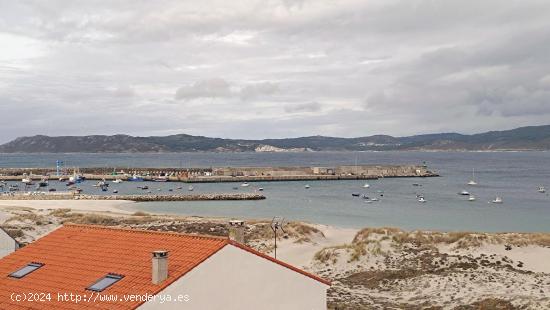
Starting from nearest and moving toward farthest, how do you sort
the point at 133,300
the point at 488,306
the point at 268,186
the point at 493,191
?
the point at 133,300
the point at 488,306
the point at 493,191
the point at 268,186

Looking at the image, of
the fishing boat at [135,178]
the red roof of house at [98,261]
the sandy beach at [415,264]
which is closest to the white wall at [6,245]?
the red roof of house at [98,261]

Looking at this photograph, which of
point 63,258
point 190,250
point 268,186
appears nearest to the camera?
point 190,250

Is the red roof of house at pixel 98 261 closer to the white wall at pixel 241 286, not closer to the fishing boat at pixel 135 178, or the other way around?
the white wall at pixel 241 286

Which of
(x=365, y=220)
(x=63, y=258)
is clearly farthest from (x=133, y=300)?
(x=365, y=220)

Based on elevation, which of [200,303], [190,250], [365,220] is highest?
[190,250]

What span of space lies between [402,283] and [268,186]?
94.9 meters

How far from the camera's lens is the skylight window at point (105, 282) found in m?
14.6

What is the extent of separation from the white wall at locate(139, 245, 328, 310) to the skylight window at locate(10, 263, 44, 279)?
6027mm

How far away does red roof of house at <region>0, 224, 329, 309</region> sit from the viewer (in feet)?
47.2

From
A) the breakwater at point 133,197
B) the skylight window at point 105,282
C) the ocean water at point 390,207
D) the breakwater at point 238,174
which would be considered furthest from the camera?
the breakwater at point 238,174

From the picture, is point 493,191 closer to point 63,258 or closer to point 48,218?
point 48,218

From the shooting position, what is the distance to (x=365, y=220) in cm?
6900

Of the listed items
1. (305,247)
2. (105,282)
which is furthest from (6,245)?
(305,247)

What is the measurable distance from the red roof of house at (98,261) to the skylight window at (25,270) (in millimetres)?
199
